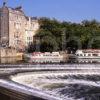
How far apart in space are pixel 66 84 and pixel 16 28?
4262 centimetres

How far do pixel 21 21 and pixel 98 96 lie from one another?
50.0 meters

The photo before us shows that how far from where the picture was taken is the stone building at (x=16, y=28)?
67562 mm

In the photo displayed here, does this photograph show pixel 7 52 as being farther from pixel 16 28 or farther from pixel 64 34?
pixel 64 34

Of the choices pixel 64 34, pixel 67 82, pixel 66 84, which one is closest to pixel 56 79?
pixel 67 82

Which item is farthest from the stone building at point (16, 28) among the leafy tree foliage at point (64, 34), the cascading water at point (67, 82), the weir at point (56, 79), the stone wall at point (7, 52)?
the cascading water at point (67, 82)

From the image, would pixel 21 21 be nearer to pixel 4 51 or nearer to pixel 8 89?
pixel 4 51

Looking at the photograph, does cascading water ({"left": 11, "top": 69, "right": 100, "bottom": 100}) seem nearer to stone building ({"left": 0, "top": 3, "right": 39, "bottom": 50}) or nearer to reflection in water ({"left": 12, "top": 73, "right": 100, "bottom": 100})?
reflection in water ({"left": 12, "top": 73, "right": 100, "bottom": 100})

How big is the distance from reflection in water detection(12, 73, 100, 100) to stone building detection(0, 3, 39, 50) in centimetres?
3500

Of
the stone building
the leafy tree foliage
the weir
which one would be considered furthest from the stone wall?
the weir

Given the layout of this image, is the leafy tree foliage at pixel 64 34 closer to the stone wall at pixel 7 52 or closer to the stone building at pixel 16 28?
the stone building at pixel 16 28

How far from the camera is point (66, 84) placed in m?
28.0

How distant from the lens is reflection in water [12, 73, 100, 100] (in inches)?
891

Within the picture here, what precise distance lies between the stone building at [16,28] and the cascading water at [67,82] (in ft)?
111

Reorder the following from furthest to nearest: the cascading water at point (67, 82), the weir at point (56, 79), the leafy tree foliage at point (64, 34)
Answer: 1. the leafy tree foliage at point (64, 34)
2. the cascading water at point (67, 82)
3. the weir at point (56, 79)
